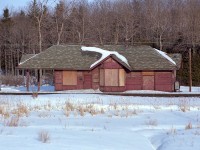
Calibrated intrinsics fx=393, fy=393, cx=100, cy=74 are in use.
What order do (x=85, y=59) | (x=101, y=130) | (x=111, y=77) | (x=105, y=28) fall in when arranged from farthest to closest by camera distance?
1. (x=105, y=28)
2. (x=85, y=59)
3. (x=111, y=77)
4. (x=101, y=130)

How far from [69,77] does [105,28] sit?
31994 millimetres

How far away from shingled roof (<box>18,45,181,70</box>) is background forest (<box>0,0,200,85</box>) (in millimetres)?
17168

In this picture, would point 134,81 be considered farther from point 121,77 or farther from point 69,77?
point 69,77

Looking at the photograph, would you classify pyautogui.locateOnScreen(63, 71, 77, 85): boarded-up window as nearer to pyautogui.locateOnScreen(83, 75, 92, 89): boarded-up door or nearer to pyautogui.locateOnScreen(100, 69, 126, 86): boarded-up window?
pyautogui.locateOnScreen(83, 75, 92, 89): boarded-up door

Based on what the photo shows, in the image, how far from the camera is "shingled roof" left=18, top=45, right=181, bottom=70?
40562mm

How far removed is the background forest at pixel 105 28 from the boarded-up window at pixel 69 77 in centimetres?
2242

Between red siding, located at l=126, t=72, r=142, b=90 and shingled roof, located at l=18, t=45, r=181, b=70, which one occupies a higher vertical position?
shingled roof, located at l=18, t=45, r=181, b=70

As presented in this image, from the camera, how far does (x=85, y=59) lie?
42188 millimetres

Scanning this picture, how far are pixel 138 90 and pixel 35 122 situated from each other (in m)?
27.9

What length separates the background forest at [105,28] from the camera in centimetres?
6444

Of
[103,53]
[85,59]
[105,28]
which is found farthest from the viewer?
[105,28]

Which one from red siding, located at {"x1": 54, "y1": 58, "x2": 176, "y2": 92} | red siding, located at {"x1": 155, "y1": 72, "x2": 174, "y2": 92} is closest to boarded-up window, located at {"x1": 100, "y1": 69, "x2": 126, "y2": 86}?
red siding, located at {"x1": 54, "y1": 58, "x2": 176, "y2": 92}

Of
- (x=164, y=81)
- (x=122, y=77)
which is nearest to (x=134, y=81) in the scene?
(x=122, y=77)

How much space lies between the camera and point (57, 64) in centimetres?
4128
